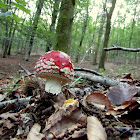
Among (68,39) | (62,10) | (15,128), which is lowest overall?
(15,128)

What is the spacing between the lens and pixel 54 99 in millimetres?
1295

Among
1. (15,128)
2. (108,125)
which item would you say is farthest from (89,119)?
(15,128)

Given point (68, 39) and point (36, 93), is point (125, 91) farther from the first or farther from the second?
point (68, 39)

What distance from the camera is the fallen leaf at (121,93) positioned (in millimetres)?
1272

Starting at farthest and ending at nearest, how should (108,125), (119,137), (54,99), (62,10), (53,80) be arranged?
(62,10) → (53,80) → (54,99) → (108,125) → (119,137)

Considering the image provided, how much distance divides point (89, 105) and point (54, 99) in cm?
40

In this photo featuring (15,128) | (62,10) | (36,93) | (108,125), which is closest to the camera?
(108,125)

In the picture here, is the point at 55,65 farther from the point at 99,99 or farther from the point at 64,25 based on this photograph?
the point at 64,25

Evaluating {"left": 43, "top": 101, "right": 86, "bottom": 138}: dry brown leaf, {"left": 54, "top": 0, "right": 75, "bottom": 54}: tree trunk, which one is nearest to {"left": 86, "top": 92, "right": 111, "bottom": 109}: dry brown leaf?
{"left": 43, "top": 101, "right": 86, "bottom": 138}: dry brown leaf

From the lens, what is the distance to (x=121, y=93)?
132 cm

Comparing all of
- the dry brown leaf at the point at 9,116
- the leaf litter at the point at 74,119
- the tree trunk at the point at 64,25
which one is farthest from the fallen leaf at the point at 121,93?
the tree trunk at the point at 64,25

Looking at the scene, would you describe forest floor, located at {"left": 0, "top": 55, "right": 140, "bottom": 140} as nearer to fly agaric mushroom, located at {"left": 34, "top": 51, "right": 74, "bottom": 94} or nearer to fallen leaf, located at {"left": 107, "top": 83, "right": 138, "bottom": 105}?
fallen leaf, located at {"left": 107, "top": 83, "right": 138, "bottom": 105}

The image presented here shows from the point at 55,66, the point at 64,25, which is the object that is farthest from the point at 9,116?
the point at 64,25

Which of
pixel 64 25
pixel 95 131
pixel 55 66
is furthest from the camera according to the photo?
pixel 64 25
